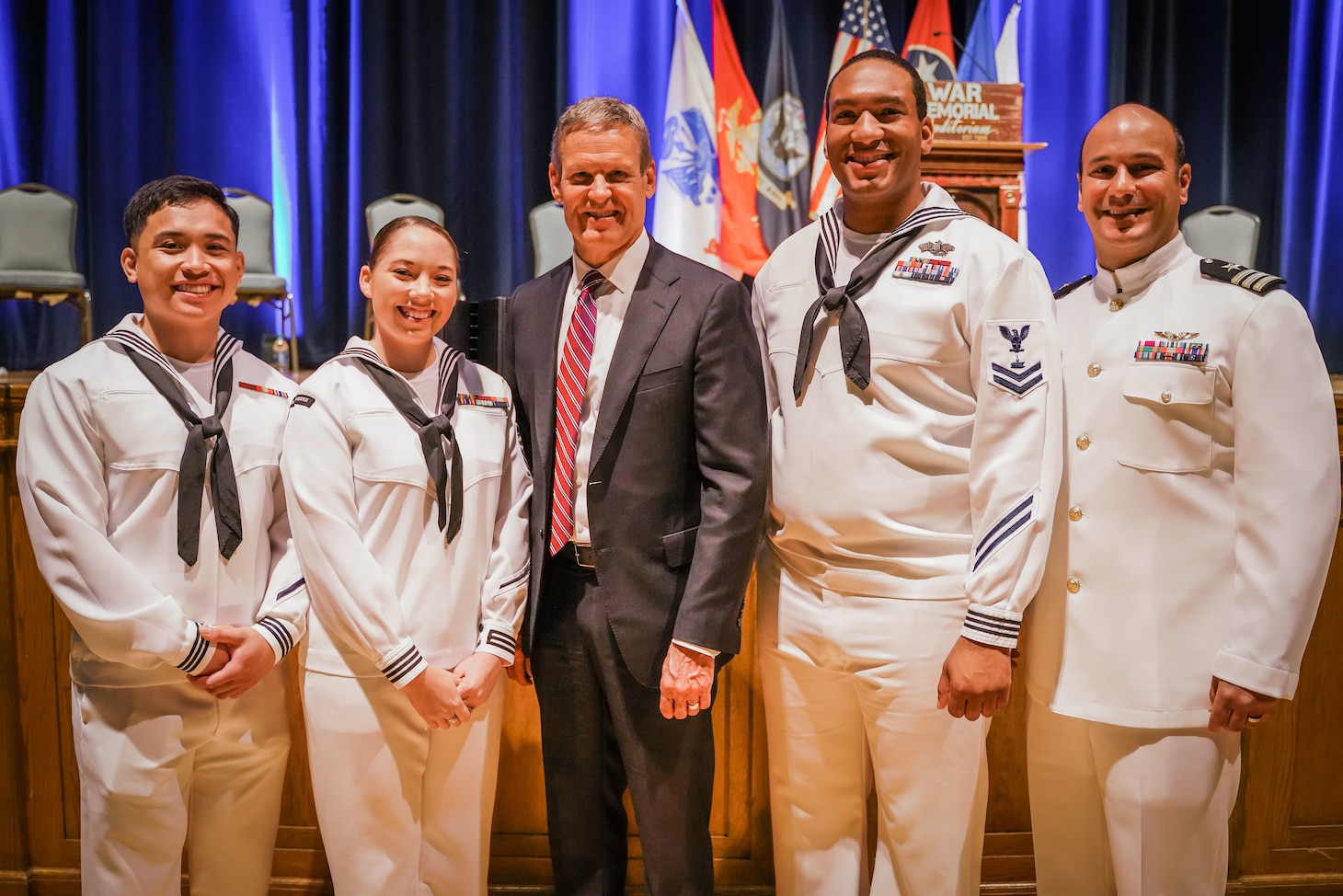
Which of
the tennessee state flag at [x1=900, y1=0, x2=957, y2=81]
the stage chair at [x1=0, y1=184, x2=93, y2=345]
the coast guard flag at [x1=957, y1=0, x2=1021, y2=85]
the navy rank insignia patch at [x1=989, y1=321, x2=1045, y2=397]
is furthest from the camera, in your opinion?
the tennessee state flag at [x1=900, y1=0, x2=957, y2=81]

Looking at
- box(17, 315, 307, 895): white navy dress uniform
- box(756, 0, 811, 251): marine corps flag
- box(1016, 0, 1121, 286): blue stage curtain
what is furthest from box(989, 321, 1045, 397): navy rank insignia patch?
box(1016, 0, 1121, 286): blue stage curtain

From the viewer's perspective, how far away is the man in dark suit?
6.05 ft

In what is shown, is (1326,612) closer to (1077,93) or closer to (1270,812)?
(1270,812)

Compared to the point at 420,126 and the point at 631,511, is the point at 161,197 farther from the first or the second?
the point at 420,126

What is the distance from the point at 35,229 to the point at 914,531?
5718 millimetres

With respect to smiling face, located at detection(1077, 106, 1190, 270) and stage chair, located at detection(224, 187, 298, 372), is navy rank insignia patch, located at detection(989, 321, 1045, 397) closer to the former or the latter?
smiling face, located at detection(1077, 106, 1190, 270)

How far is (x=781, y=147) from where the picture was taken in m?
6.60

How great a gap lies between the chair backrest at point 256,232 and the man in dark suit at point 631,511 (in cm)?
451

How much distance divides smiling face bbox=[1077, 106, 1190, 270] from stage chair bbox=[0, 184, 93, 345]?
17.9 feet

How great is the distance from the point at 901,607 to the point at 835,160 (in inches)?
33.8

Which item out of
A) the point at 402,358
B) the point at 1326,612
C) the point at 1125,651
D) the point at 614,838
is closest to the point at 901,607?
the point at 1125,651

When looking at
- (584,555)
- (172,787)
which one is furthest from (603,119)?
(172,787)

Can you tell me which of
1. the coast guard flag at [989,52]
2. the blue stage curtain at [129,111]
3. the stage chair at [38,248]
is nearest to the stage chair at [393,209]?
the blue stage curtain at [129,111]

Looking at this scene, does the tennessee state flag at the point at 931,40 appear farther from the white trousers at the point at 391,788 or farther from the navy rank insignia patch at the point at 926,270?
the white trousers at the point at 391,788
